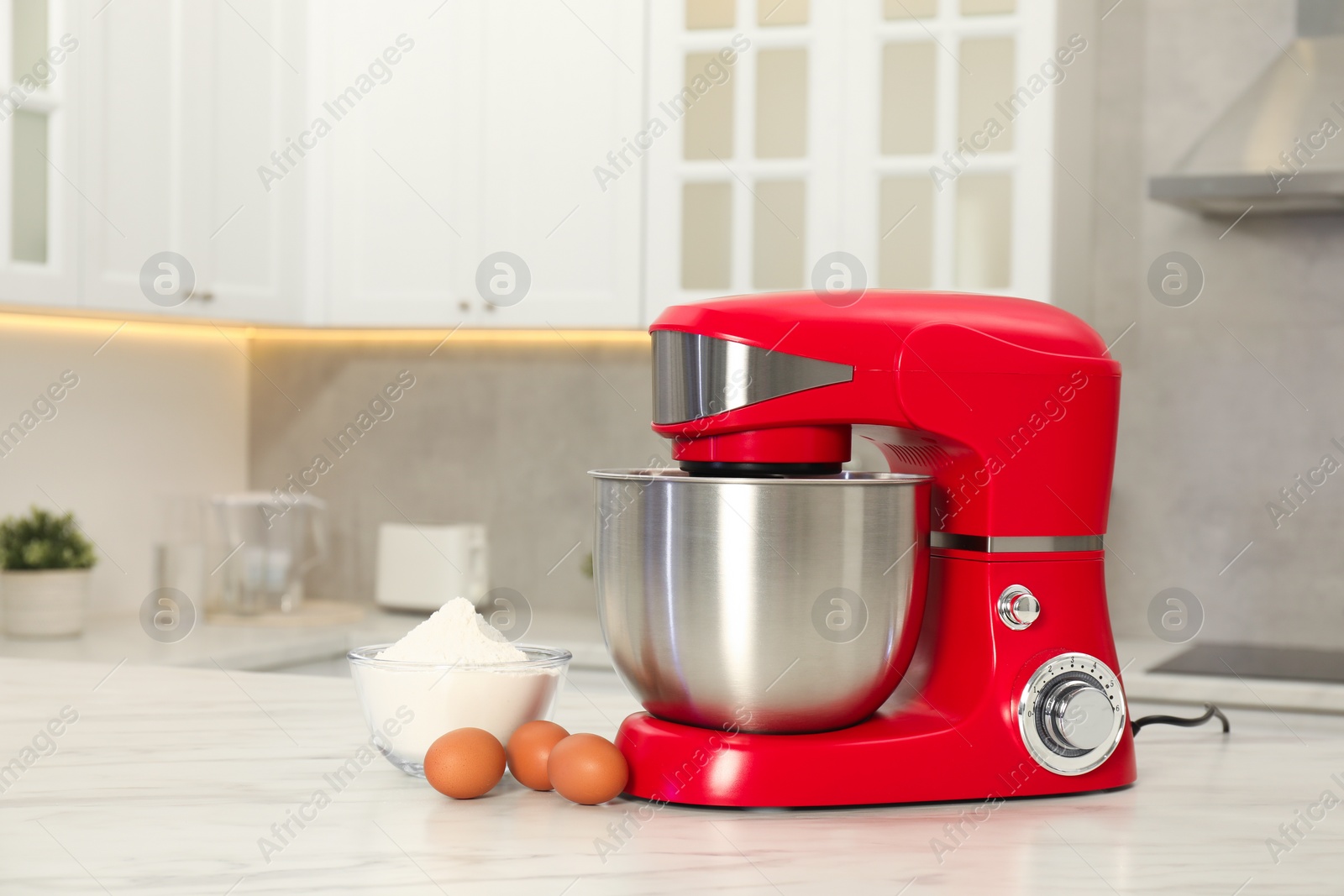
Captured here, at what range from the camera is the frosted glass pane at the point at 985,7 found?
7.48 feet

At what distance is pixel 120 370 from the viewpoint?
271cm

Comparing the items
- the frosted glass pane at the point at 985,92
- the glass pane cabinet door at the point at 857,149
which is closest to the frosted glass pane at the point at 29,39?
the glass pane cabinet door at the point at 857,149

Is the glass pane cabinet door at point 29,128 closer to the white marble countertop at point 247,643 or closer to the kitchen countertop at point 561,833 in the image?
the white marble countertop at point 247,643

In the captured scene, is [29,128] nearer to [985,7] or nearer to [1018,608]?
[985,7]

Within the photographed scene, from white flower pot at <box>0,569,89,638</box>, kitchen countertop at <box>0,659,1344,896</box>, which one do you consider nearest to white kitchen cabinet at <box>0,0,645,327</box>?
white flower pot at <box>0,569,89,638</box>

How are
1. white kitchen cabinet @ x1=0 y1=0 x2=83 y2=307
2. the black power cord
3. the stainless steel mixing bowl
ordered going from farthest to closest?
white kitchen cabinet @ x1=0 y1=0 x2=83 y2=307, the black power cord, the stainless steel mixing bowl

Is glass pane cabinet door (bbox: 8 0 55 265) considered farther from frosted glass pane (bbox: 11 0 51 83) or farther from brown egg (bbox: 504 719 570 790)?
brown egg (bbox: 504 719 570 790)

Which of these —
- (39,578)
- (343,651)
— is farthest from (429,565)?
(39,578)

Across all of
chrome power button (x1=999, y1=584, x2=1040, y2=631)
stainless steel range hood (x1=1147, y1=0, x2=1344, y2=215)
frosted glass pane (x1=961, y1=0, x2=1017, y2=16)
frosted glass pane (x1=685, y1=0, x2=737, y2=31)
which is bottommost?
chrome power button (x1=999, y1=584, x2=1040, y2=631)

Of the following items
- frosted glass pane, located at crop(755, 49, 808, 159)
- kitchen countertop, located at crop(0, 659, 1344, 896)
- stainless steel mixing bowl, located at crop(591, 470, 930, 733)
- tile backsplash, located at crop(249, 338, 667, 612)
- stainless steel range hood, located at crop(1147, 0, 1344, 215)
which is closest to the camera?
kitchen countertop, located at crop(0, 659, 1344, 896)

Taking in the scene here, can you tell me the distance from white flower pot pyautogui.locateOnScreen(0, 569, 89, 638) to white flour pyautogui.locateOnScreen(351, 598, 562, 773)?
5.34ft

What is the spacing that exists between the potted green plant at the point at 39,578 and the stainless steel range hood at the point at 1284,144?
6.27 feet

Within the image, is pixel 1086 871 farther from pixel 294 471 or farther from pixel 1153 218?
pixel 294 471

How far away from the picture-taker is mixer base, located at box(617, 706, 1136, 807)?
0.83 metres
